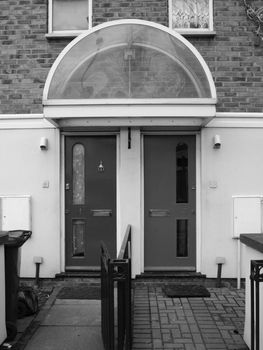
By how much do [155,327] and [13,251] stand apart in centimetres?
183

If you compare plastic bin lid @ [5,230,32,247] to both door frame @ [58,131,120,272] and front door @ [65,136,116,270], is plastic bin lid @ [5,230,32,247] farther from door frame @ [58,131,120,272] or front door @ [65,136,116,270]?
front door @ [65,136,116,270]

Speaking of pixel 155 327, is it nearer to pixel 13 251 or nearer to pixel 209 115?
pixel 13 251

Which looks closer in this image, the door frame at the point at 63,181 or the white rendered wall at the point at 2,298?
the white rendered wall at the point at 2,298

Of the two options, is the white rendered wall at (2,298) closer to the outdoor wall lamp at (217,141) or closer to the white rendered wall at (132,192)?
the white rendered wall at (132,192)

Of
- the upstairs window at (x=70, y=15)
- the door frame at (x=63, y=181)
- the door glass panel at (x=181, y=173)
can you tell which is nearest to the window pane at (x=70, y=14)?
the upstairs window at (x=70, y=15)

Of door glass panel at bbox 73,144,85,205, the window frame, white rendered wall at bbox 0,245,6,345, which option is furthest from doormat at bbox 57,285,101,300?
the window frame

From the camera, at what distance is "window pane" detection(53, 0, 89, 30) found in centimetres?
716

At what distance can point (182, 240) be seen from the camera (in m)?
7.06

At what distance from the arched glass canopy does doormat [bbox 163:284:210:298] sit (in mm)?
2740

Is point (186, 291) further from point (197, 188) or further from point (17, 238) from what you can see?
point (17, 238)

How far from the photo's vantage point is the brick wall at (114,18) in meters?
7.00

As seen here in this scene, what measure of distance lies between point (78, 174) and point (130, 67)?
195 cm

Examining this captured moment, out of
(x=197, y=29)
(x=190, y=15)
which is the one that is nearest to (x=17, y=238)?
(x=197, y=29)

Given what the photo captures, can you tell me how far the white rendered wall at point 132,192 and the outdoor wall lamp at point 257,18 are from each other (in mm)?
2387
